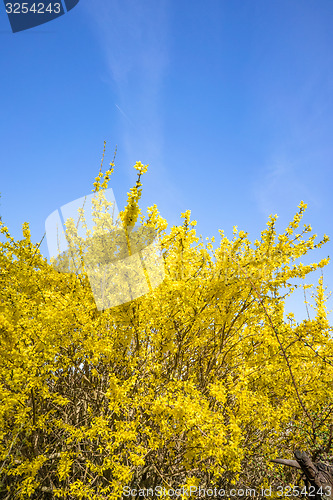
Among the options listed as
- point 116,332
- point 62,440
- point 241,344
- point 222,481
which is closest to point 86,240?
point 116,332

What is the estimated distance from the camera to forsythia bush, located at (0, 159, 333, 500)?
361 cm

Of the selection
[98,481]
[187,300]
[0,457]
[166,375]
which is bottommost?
[98,481]

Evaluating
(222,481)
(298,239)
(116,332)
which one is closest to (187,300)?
(116,332)

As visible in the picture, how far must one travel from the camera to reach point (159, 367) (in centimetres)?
402

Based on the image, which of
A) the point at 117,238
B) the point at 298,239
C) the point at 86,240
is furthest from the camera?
the point at 298,239

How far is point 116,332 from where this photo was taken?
4.21m

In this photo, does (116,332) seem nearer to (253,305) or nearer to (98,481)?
(253,305)

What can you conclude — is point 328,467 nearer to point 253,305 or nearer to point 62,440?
point 253,305

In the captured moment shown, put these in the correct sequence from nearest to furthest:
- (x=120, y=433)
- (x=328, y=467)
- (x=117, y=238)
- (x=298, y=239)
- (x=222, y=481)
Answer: (x=328, y=467)
(x=120, y=433)
(x=117, y=238)
(x=298, y=239)
(x=222, y=481)

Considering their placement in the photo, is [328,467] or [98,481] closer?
[328,467]

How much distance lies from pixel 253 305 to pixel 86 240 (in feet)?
10.1

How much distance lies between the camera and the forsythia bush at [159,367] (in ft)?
11.8

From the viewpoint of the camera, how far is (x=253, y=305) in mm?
5180

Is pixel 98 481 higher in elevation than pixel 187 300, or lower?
lower
